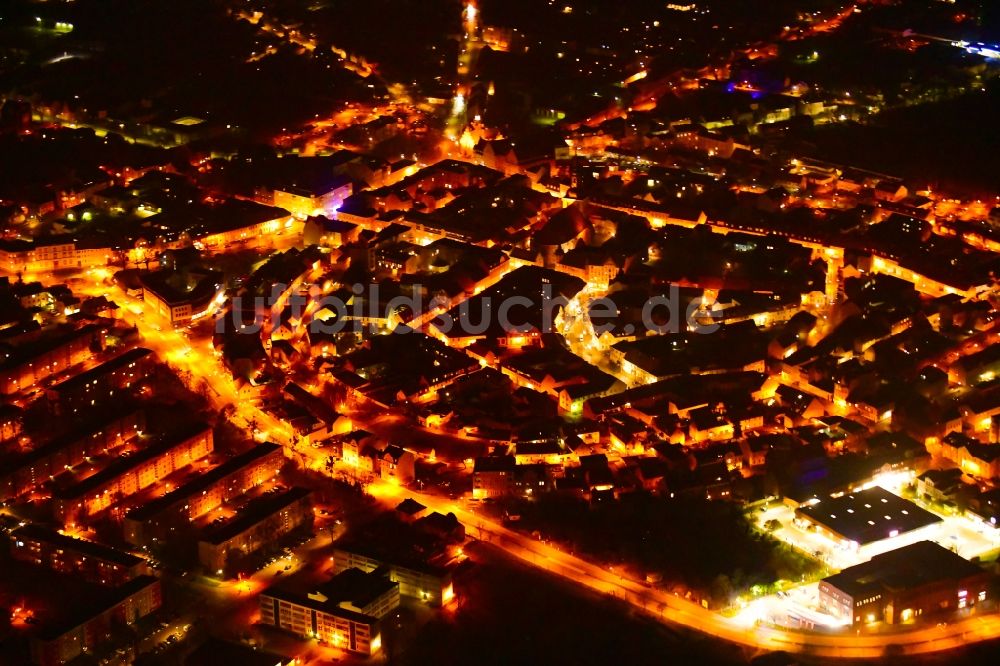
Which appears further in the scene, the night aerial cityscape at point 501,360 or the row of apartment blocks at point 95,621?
the night aerial cityscape at point 501,360

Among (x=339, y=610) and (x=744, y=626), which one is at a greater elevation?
(x=339, y=610)

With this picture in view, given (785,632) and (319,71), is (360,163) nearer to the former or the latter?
(319,71)

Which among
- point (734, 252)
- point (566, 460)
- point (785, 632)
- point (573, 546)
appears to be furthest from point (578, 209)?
point (785, 632)

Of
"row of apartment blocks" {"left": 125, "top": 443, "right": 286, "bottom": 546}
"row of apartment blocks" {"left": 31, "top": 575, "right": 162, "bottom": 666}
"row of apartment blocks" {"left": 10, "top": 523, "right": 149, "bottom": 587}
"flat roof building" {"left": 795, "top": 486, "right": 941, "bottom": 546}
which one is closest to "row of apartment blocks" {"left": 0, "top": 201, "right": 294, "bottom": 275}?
"row of apartment blocks" {"left": 125, "top": 443, "right": 286, "bottom": 546}

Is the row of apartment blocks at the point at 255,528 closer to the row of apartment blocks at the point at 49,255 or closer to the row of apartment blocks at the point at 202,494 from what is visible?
the row of apartment blocks at the point at 202,494

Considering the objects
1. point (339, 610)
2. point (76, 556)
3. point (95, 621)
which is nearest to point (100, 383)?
point (76, 556)

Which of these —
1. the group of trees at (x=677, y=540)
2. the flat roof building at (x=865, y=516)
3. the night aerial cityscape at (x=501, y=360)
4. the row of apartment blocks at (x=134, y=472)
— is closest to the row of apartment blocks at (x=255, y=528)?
the night aerial cityscape at (x=501, y=360)

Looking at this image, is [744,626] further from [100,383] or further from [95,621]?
[100,383]
